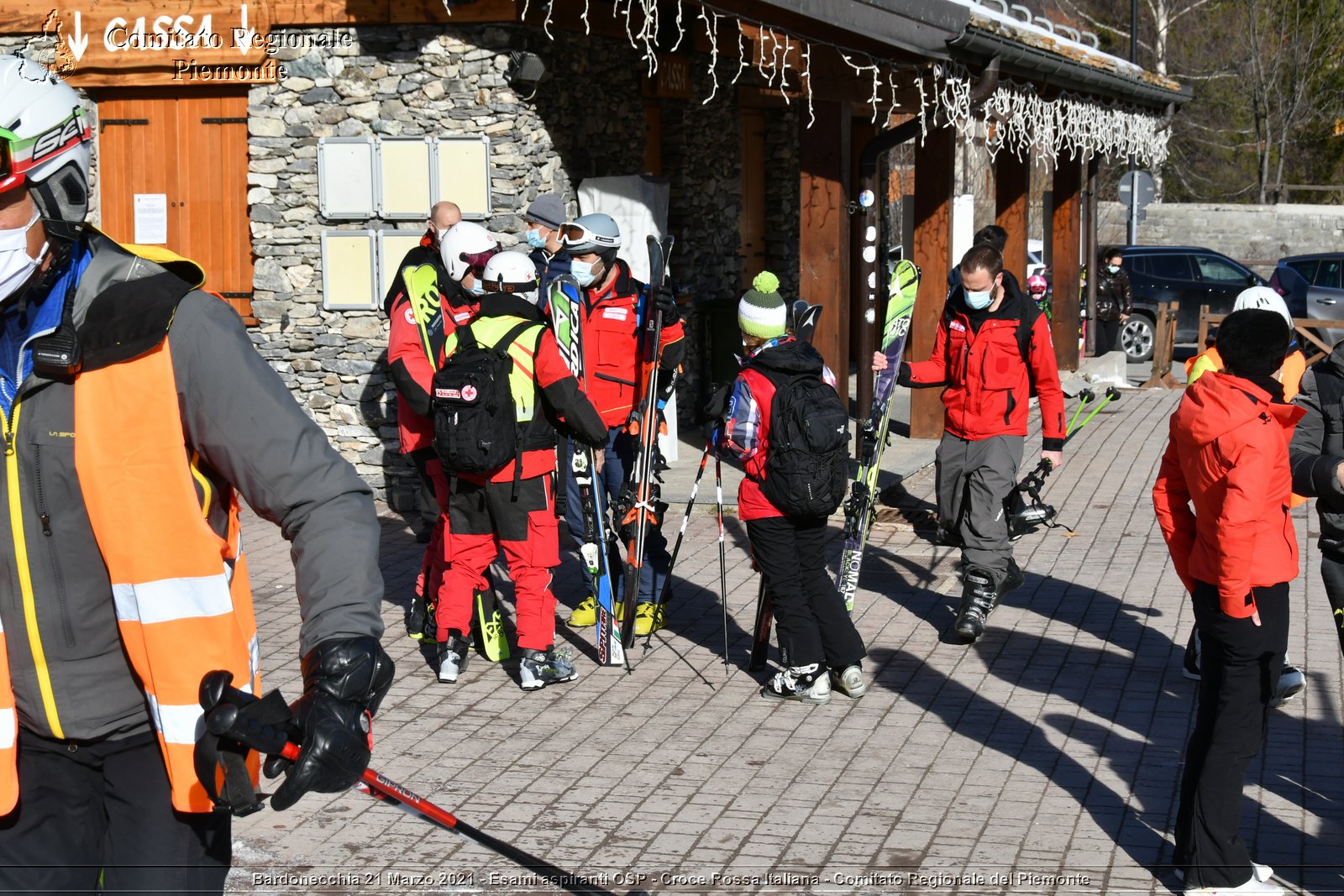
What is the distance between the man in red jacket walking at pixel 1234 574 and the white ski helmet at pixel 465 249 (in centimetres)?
340

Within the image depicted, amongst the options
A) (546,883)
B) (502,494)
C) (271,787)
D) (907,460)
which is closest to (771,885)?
(546,883)

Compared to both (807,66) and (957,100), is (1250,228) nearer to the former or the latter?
(957,100)

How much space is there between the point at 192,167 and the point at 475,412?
5741 millimetres

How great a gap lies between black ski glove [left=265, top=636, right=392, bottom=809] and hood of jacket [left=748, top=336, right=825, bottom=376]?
4030 mm

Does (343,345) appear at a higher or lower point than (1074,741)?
higher

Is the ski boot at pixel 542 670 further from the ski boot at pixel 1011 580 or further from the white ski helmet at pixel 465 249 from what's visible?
the ski boot at pixel 1011 580

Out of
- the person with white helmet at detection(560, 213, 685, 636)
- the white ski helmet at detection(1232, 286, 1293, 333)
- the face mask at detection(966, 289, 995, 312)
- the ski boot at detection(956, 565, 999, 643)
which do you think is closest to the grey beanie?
the person with white helmet at detection(560, 213, 685, 636)

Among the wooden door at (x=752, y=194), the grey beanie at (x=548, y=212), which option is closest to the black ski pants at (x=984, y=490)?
the grey beanie at (x=548, y=212)

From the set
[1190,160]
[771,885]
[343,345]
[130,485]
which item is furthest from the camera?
[1190,160]

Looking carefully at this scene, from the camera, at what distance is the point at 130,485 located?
96.8 inches

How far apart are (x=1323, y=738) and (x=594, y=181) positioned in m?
6.64

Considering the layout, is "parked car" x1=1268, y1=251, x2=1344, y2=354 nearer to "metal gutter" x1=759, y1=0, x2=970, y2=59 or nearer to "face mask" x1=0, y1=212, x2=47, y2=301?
"metal gutter" x1=759, y1=0, x2=970, y2=59

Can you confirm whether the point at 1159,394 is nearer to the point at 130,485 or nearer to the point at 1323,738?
the point at 1323,738

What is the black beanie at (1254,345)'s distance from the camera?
4711 millimetres
